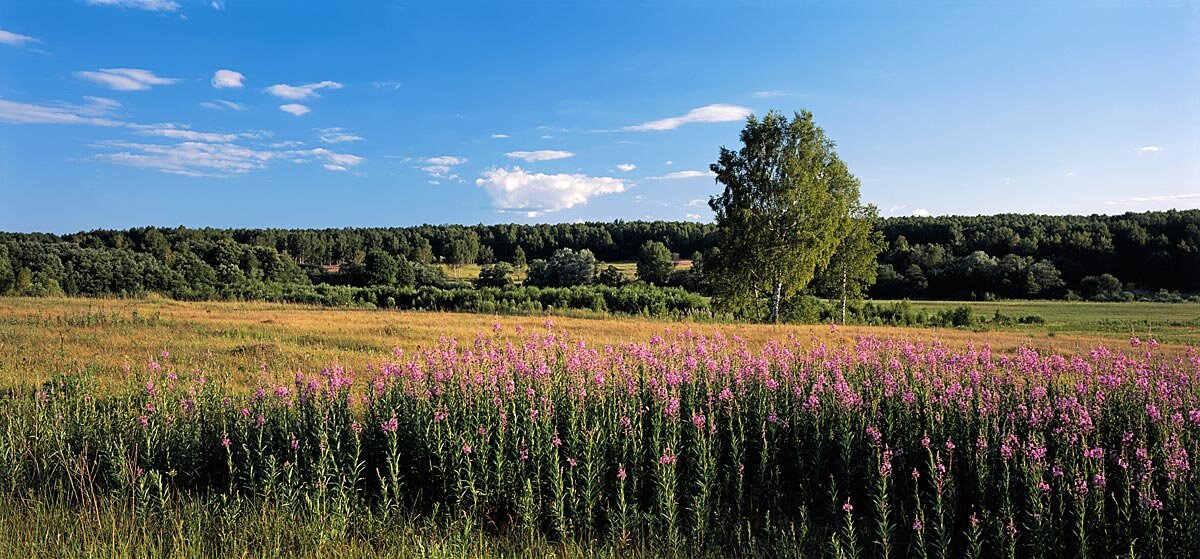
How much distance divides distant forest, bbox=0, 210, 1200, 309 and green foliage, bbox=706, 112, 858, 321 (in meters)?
22.2

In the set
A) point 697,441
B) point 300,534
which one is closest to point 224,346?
point 300,534

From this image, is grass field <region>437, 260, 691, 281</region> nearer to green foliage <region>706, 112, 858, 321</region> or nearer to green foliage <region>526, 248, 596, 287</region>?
green foliage <region>526, 248, 596, 287</region>

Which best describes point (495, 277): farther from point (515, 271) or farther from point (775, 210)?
point (775, 210)

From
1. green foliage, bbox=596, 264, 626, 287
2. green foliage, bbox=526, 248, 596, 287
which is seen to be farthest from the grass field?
→ green foliage, bbox=526, 248, 596, 287

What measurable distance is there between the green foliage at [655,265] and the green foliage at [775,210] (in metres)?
48.4

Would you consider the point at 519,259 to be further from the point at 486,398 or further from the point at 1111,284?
→ the point at 486,398

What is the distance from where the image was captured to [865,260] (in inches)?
1724

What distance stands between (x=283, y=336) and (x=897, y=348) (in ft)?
59.6

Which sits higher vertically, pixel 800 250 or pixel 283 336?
pixel 800 250

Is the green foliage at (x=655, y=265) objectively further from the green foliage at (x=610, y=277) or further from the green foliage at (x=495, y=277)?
the green foliage at (x=495, y=277)

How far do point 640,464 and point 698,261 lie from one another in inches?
2170

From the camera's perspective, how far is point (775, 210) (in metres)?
35.8

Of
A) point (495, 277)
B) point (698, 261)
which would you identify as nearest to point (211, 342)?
point (698, 261)

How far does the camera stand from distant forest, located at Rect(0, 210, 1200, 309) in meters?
73.0
